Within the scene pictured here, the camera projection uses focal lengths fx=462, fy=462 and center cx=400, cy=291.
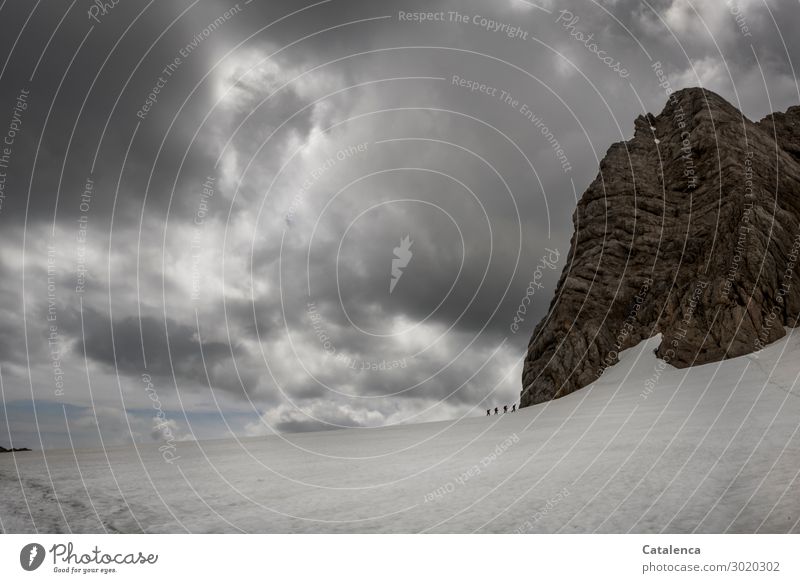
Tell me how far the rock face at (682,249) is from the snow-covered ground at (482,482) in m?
16.2

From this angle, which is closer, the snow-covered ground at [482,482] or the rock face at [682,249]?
the snow-covered ground at [482,482]

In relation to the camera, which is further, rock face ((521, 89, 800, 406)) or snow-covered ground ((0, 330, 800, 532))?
rock face ((521, 89, 800, 406))

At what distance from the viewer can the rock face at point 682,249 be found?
43281 millimetres

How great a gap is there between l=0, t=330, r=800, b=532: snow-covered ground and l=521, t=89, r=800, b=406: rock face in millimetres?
16245

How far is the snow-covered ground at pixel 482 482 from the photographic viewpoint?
1336 cm

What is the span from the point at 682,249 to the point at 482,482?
46.8m

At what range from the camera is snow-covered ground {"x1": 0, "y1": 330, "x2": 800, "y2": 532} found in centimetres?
1336

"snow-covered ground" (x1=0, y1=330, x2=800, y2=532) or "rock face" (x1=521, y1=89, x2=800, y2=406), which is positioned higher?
"rock face" (x1=521, y1=89, x2=800, y2=406)

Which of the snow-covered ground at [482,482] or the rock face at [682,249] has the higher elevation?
the rock face at [682,249]
